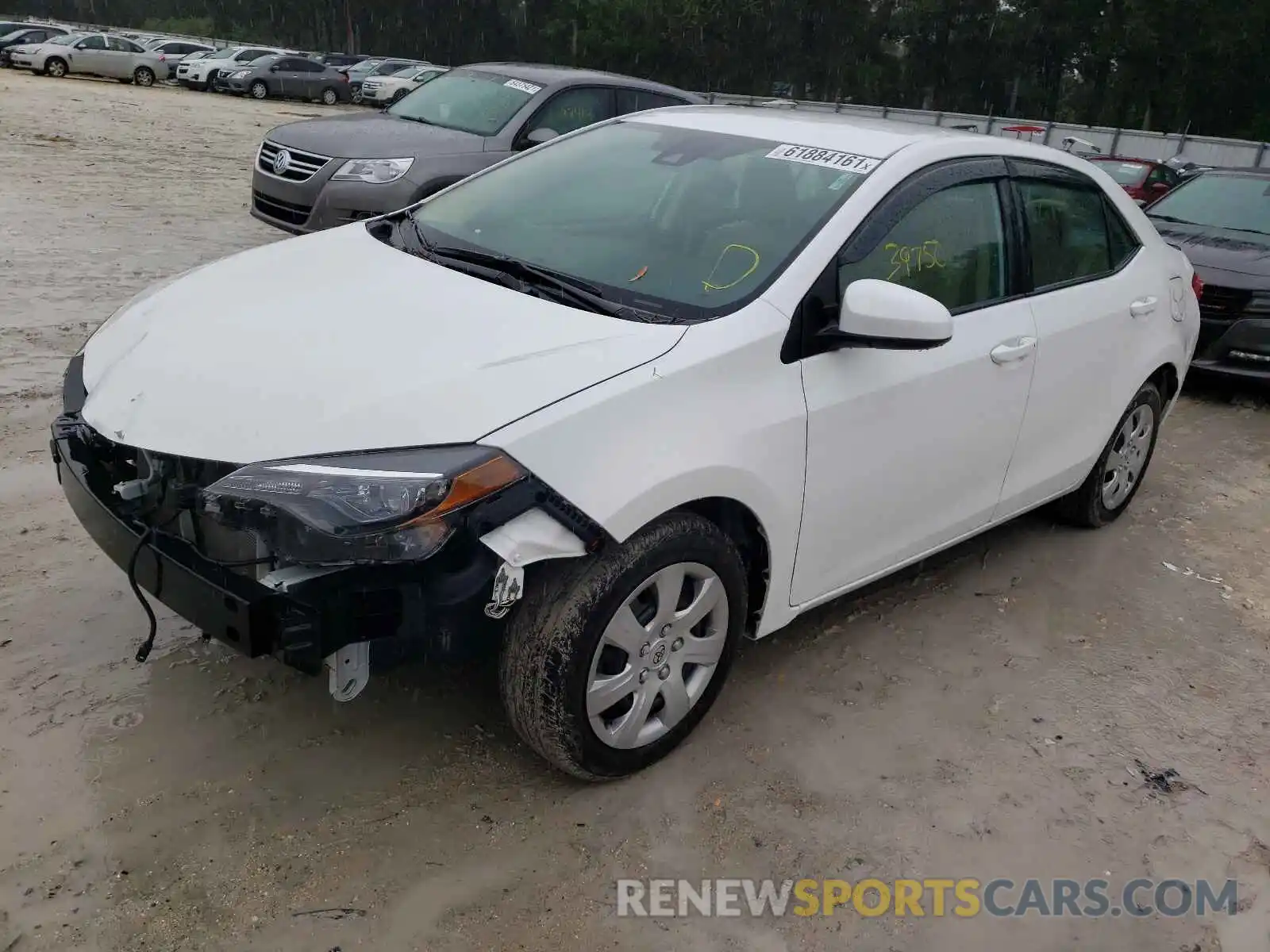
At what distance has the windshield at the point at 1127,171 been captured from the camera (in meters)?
14.2

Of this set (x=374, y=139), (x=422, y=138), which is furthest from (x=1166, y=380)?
(x=374, y=139)

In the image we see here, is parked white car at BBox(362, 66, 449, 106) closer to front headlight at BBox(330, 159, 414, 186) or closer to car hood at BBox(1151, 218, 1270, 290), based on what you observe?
front headlight at BBox(330, 159, 414, 186)

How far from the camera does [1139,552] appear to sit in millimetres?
4719

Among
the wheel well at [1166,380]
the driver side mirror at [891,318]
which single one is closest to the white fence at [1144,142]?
the wheel well at [1166,380]

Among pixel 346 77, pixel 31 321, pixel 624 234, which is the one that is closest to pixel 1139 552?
pixel 624 234

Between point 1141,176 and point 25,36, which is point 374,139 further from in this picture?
point 25,36

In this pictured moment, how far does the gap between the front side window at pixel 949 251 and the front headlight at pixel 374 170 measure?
17.2 ft

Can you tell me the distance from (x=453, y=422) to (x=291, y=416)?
0.39 metres

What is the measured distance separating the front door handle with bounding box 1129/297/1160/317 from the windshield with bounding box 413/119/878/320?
5.52 feet

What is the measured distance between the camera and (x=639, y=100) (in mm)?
9312

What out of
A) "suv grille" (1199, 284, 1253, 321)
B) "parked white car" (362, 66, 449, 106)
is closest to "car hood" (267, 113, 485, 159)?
"suv grille" (1199, 284, 1253, 321)

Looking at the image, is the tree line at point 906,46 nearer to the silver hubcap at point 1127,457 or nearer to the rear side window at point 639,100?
the rear side window at point 639,100

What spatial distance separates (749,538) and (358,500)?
1172 mm

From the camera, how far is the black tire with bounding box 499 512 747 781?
101 inches
